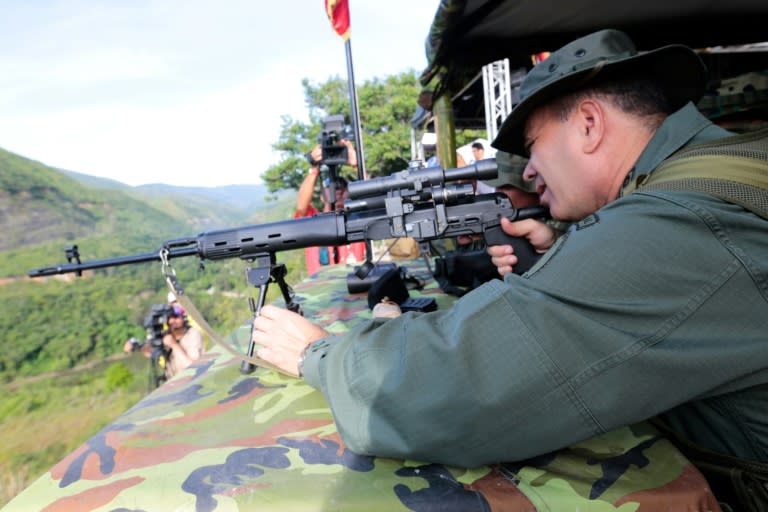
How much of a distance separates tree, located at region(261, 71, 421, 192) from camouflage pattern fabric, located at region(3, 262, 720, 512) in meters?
22.5

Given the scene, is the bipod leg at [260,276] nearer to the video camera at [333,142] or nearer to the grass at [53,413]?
the video camera at [333,142]

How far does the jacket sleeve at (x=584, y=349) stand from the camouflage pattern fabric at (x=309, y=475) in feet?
0.23

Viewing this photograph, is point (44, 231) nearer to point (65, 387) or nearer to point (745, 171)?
point (65, 387)

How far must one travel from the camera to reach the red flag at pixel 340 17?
11.2 feet

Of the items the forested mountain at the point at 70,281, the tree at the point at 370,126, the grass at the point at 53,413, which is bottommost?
the grass at the point at 53,413

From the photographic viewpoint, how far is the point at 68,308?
24734mm

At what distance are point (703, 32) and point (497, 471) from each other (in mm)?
3400

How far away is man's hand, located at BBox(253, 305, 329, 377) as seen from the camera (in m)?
1.30

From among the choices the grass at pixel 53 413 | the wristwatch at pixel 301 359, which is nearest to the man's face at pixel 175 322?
the wristwatch at pixel 301 359

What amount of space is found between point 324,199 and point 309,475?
3.82 meters

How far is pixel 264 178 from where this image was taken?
88.6ft

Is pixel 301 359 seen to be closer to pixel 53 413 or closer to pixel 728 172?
pixel 728 172

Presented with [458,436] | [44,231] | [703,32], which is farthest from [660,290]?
[44,231]

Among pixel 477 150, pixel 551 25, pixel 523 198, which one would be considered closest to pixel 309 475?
pixel 523 198
